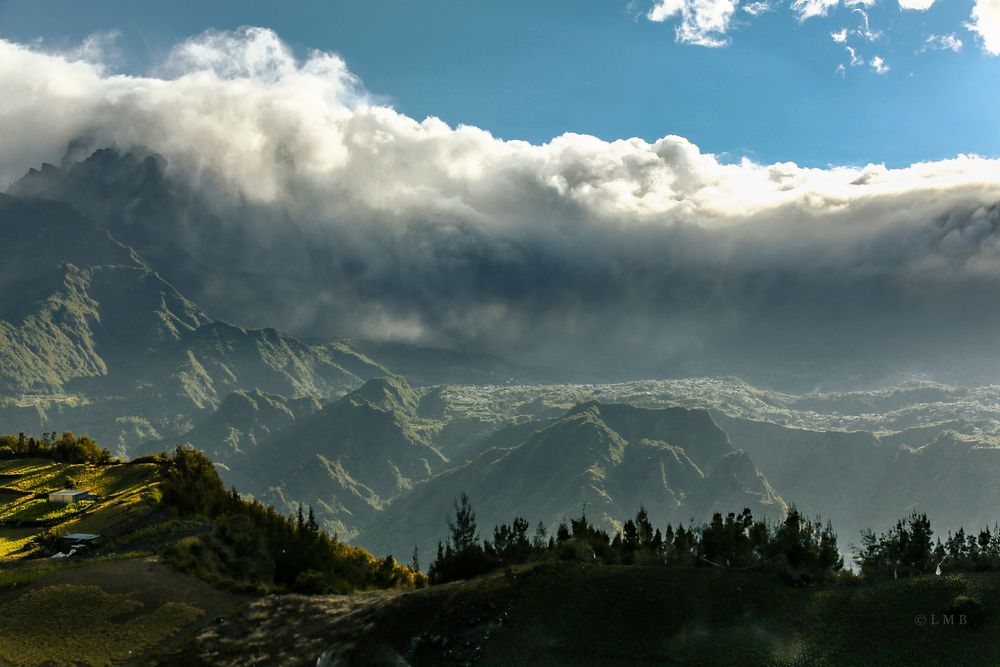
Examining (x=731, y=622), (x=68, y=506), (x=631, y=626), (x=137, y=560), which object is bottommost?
(x=731, y=622)

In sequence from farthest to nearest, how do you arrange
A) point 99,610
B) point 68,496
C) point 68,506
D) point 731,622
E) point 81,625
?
point 68,496 → point 68,506 → point 99,610 → point 81,625 → point 731,622

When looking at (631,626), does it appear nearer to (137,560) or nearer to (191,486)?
(137,560)

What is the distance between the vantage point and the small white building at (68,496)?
10006 centimetres

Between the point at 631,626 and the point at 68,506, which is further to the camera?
the point at 68,506

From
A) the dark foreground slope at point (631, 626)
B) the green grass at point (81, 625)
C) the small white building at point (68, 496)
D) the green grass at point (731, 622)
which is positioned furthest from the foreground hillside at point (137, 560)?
the green grass at point (731, 622)

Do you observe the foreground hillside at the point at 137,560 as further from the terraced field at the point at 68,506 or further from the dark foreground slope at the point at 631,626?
the dark foreground slope at the point at 631,626

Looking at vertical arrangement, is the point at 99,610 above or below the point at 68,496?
below

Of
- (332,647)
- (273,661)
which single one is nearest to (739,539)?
(332,647)

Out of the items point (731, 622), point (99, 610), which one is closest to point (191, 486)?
point (99, 610)

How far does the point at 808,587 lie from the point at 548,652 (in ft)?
55.4

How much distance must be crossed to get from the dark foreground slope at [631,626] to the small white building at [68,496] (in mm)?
55479

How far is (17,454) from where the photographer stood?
5404 inches

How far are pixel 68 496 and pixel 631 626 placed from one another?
269 feet

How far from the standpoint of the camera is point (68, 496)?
10019 cm
